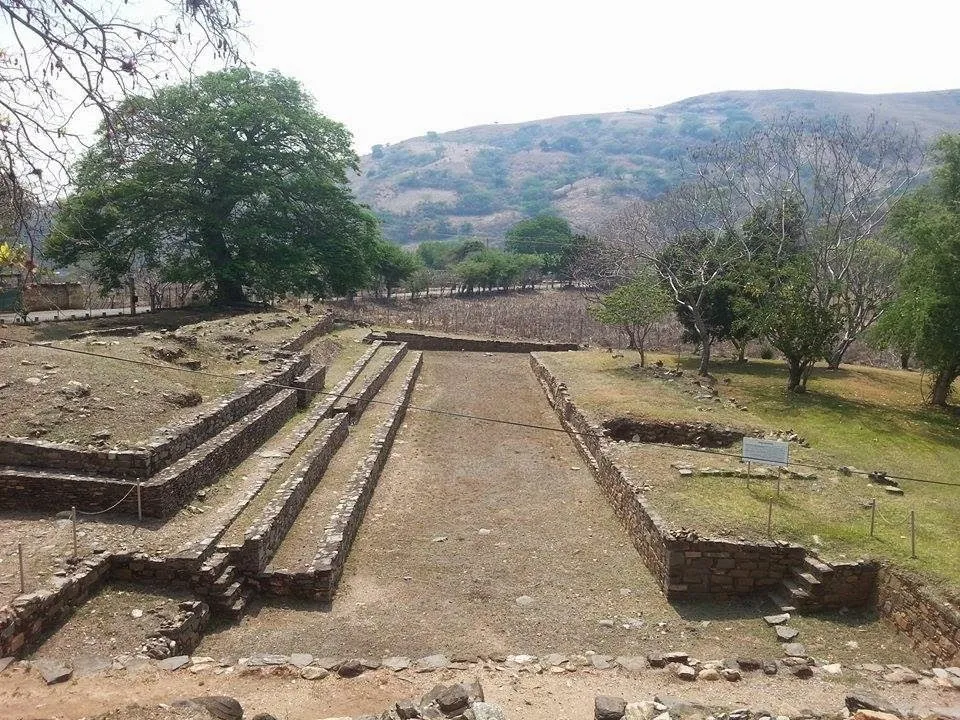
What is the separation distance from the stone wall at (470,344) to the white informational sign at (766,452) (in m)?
20.7

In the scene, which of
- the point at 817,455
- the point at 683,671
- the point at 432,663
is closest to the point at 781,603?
the point at 683,671

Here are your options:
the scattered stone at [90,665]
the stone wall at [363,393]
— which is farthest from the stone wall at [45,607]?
the stone wall at [363,393]

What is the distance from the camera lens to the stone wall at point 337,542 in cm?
943

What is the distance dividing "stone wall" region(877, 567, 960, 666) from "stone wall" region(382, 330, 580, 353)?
22939 mm

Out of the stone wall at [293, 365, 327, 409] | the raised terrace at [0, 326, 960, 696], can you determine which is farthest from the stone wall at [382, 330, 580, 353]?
the raised terrace at [0, 326, 960, 696]

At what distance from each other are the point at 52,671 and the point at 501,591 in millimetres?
5572

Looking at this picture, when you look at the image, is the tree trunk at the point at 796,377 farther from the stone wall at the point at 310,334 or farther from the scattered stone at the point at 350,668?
the scattered stone at the point at 350,668

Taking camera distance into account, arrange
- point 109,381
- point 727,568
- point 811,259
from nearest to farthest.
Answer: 1. point 727,568
2. point 109,381
3. point 811,259

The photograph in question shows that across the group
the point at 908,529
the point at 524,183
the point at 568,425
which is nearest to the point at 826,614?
the point at 908,529

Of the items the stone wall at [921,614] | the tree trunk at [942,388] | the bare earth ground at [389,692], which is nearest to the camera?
the bare earth ground at [389,692]

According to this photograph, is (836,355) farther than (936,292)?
Yes

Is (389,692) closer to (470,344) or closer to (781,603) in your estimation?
(781,603)

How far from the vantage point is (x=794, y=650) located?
840cm

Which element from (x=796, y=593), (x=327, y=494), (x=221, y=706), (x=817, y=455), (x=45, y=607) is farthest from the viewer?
(x=817, y=455)
